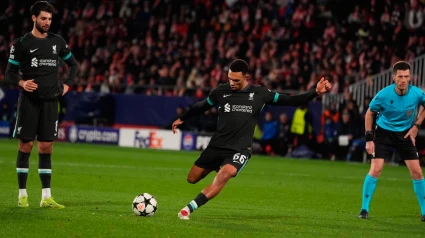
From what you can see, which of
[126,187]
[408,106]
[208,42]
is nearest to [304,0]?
[208,42]

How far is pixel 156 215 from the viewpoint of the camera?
1059cm

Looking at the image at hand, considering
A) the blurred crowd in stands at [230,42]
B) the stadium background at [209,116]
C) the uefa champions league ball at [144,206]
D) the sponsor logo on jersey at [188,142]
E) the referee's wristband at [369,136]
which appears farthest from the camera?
the sponsor logo on jersey at [188,142]

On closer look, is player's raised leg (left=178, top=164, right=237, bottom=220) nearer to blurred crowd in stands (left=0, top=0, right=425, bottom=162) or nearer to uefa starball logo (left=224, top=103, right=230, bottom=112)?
uefa starball logo (left=224, top=103, right=230, bottom=112)

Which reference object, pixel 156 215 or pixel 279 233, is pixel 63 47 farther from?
pixel 279 233

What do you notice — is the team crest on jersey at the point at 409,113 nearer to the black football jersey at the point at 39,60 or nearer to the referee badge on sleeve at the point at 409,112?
the referee badge on sleeve at the point at 409,112

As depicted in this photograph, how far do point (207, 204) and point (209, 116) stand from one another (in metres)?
16.2

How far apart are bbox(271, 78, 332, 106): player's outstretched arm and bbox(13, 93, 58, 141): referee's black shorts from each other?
2977 millimetres

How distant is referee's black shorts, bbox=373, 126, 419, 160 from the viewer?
38.0 ft

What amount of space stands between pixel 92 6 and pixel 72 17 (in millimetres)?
1057

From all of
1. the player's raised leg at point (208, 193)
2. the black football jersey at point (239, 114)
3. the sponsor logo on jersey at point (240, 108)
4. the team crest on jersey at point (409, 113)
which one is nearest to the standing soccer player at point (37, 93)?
the player's raised leg at point (208, 193)

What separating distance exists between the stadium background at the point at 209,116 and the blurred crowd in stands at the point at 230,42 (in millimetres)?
54

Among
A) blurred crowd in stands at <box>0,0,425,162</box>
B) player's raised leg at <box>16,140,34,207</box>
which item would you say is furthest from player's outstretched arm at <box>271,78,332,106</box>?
blurred crowd in stands at <box>0,0,425,162</box>

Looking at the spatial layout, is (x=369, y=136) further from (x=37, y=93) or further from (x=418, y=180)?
(x=37, y=93)

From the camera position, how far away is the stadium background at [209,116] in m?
10.7
